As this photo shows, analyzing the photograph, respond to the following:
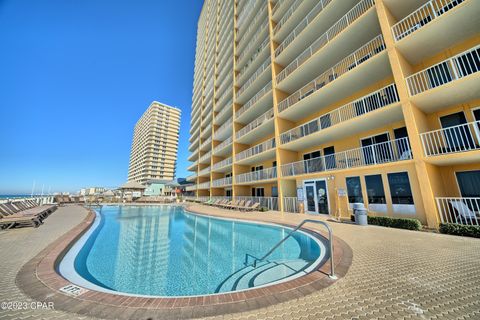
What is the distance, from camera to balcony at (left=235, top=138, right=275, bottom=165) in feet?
50.9

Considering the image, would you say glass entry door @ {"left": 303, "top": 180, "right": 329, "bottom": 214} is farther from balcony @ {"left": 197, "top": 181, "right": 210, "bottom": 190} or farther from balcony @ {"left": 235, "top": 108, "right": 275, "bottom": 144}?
balcony @ {"left": 197, "top": 181, "right": 210, "bottom": 190}

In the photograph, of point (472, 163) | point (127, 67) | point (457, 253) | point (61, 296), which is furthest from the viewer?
point (127, 67)

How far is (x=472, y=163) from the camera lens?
7168mm

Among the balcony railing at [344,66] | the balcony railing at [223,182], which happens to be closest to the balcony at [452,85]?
the balcony railing at [344,66]

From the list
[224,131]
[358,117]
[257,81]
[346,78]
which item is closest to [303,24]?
[257,81]

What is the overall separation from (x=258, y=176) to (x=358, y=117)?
372 inches

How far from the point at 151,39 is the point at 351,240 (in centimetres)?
2979

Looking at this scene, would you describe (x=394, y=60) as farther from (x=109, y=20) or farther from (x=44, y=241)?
(x=109, y=20)

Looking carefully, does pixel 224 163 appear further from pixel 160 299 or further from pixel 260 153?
pixel 160 299

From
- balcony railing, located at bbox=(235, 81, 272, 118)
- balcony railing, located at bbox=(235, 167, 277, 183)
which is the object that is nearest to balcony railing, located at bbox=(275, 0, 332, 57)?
balcony railing, located at bbox=(235, 81, 272, 118)

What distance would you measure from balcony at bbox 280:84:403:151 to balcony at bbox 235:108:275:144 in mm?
3506

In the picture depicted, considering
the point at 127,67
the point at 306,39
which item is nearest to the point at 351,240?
the point at 306,39

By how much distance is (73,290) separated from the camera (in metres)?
2.71

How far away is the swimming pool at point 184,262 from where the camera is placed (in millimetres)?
3877
